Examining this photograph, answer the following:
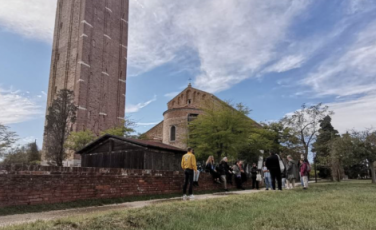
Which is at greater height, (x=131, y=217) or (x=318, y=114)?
(x=318, y=114)

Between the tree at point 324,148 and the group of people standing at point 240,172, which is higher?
the tree at point 324,148

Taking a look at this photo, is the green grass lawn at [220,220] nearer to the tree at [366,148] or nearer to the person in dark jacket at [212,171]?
the person in dark jacket at [212,171]

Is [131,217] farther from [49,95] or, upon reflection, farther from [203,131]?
[49,95]

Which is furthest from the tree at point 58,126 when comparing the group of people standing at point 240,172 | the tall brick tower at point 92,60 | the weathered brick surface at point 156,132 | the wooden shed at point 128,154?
the group of people standing at point 240,172

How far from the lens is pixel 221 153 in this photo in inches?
938

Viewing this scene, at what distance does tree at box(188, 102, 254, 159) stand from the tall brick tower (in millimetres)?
29193

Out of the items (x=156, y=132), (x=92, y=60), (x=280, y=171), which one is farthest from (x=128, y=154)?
(x=92, y=60)

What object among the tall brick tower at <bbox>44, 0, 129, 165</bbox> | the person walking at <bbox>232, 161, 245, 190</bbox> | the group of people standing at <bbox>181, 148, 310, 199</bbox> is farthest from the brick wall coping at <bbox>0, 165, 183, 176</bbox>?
the tall brick tower at <bbox>44, 0, 129, 165</bbox>

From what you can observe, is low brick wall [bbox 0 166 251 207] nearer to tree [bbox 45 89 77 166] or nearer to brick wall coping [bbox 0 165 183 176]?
brick wall coping [bbox 0 165 183 176]

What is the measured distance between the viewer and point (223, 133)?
2261cm

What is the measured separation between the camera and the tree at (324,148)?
35334mm

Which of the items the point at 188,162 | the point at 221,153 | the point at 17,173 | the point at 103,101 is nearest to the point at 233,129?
the point at 221,153

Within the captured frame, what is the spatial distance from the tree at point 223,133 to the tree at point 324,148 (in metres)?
14.5

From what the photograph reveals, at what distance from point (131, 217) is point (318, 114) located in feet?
111
